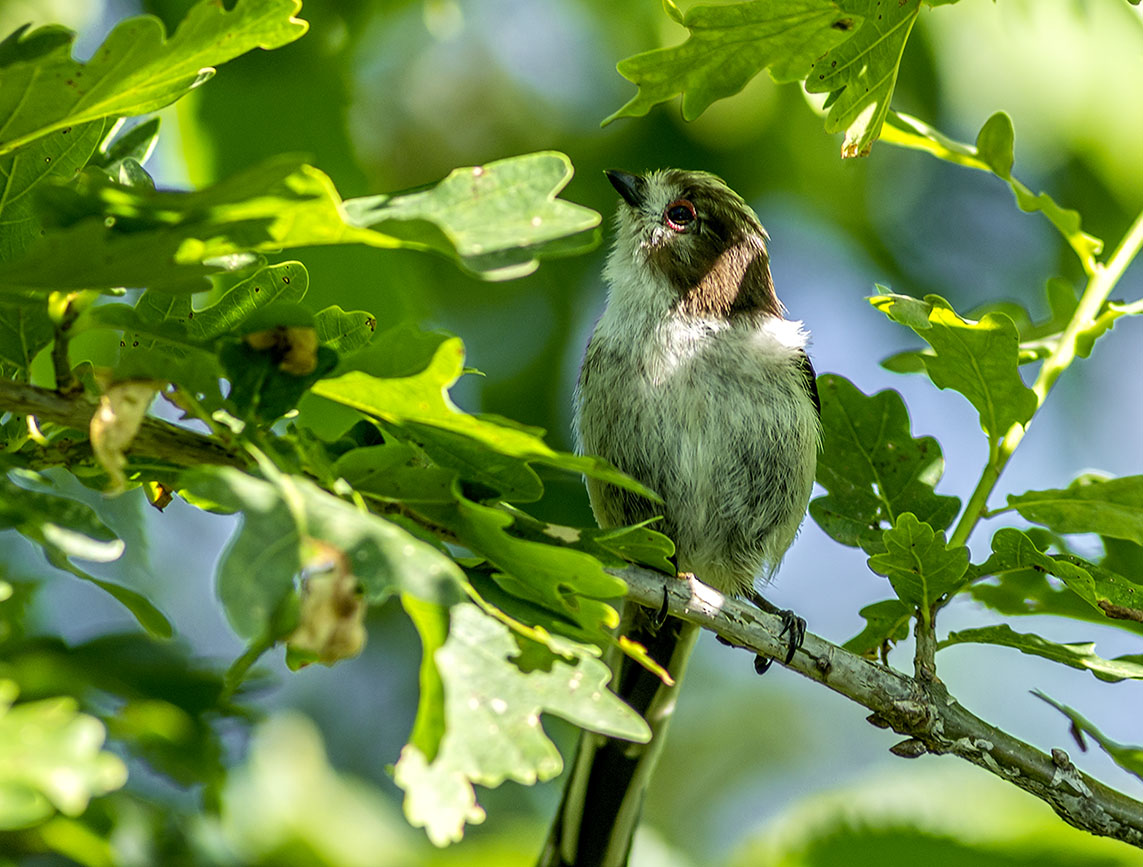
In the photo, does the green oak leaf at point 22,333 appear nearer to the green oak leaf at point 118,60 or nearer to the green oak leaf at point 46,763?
the green oak leaf at point 118,60

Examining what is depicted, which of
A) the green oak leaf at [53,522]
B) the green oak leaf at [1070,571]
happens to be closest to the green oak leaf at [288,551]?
the green oak leaf at [53,522]

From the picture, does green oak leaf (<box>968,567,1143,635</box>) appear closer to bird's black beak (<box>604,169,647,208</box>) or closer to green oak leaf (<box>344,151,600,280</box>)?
green oak leaf (<box>344,151,600,280</box>)

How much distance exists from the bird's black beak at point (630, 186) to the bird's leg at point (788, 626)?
1705mm

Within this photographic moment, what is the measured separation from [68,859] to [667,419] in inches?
92.4

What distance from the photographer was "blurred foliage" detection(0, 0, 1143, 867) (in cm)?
167

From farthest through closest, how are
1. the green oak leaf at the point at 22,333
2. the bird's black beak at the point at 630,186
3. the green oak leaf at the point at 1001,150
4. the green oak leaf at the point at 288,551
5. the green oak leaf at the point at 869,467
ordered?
the bird's black beak at the point at 630,186 < the green oak leaf at the point at 869,467 < the green oak leaf at the point at 1001,150 < the green oak leaf at the point at 22,333 < the green oak leaf at the point at 288,551

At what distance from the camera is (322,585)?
5.21 ft

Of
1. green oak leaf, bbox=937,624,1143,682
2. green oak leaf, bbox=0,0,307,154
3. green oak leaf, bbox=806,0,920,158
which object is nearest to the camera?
green oak leaf, bbox=0,0,307,154

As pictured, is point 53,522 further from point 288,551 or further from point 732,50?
point 732,50

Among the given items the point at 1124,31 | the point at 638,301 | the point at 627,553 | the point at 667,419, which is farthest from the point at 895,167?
the point at 627,553

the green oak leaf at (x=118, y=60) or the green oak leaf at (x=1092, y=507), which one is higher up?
the green oak leaf at (x=118, y=60)

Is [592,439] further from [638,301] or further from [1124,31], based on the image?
[1124,31]

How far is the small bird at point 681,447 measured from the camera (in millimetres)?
4137

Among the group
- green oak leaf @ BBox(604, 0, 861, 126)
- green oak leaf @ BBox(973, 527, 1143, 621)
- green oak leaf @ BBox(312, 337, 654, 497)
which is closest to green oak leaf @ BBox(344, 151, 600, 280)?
green oak leaf @ BBox(312, 337, 654, 497)
